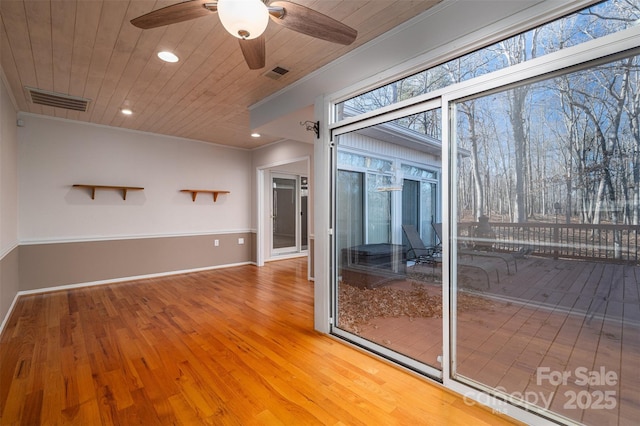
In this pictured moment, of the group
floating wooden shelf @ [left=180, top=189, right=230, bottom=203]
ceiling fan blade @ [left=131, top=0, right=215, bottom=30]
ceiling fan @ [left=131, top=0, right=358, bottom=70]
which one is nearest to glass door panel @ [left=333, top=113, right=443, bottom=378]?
ceiling fan @ [left=131, top=0, right=358, bottom=70]

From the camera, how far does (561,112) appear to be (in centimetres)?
159

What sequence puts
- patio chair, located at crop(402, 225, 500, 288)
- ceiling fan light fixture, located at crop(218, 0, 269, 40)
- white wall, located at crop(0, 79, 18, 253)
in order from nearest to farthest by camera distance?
1. ceiling fan light fixture, located at crop(218, 0, 269, 40)
2. patio chair, located at crop(402, 225, 500, 288)
3. white wall, located at crop(0, 79, 18, 253)

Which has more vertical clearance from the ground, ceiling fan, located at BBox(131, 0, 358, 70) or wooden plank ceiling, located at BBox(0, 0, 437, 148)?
wooden plank ceiling, located at BBox(0, 0, 437, 148)

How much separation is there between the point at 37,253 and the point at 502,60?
234 inches

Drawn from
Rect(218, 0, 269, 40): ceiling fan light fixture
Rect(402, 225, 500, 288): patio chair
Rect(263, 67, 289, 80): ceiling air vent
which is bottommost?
Rect(402, 225, 500, 288): patio chair

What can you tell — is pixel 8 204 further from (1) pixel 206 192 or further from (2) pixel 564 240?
(2) pixel 564 240

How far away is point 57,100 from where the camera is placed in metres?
3.61

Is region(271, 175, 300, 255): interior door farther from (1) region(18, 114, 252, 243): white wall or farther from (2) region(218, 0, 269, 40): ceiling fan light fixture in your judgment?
(2) region(218, 0, 269, 40): ceiling fan light fixture

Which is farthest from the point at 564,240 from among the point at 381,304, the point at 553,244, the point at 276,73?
the point at 276,73

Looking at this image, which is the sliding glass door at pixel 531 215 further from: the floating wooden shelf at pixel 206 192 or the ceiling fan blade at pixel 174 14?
the floating wooden shelf at pixel 206 192

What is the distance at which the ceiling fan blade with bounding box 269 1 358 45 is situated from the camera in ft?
4.77

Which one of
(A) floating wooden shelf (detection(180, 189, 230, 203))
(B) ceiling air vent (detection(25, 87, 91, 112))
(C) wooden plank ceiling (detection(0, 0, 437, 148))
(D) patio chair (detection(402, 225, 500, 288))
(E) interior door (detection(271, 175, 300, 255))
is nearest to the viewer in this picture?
(C) wooden plank ceiling (detection(0, 0, 437, 148))

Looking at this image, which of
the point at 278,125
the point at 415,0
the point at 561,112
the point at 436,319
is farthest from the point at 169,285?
the point at 561,112

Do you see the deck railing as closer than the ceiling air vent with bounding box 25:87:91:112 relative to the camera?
Yes
